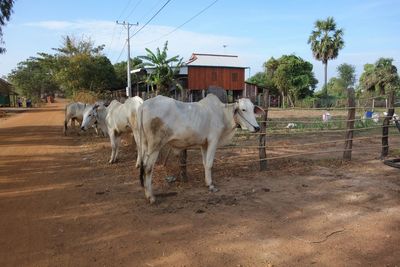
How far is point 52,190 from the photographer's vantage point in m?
6.68

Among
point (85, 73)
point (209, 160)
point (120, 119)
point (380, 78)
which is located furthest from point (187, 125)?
point (380, 78)

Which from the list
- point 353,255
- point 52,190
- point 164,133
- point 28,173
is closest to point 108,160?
point 28,173

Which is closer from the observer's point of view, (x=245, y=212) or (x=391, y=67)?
(x=245, y=212)

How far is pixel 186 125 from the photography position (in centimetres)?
593

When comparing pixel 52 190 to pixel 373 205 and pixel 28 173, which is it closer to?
Result: pixel 28 173

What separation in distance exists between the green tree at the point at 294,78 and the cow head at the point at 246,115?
3466 centimetres

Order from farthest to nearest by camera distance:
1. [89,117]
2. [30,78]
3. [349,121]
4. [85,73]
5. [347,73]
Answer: [347,73] → [30,78] → [85,73] → [89,117] → [349,121]

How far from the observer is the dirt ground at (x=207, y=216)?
4043 millimetres

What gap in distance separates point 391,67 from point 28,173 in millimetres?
41228

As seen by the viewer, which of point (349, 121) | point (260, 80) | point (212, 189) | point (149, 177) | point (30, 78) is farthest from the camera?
point (30, 78)

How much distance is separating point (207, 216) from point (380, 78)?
39.4 m

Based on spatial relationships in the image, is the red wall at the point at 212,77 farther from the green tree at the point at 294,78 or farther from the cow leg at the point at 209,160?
the cow leg at the point at 209,160

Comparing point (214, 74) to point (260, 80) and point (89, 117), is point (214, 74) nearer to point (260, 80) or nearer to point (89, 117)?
point (260, 80)

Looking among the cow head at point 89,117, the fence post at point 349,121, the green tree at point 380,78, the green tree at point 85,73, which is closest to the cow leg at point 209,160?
the fence post at point 349,121
